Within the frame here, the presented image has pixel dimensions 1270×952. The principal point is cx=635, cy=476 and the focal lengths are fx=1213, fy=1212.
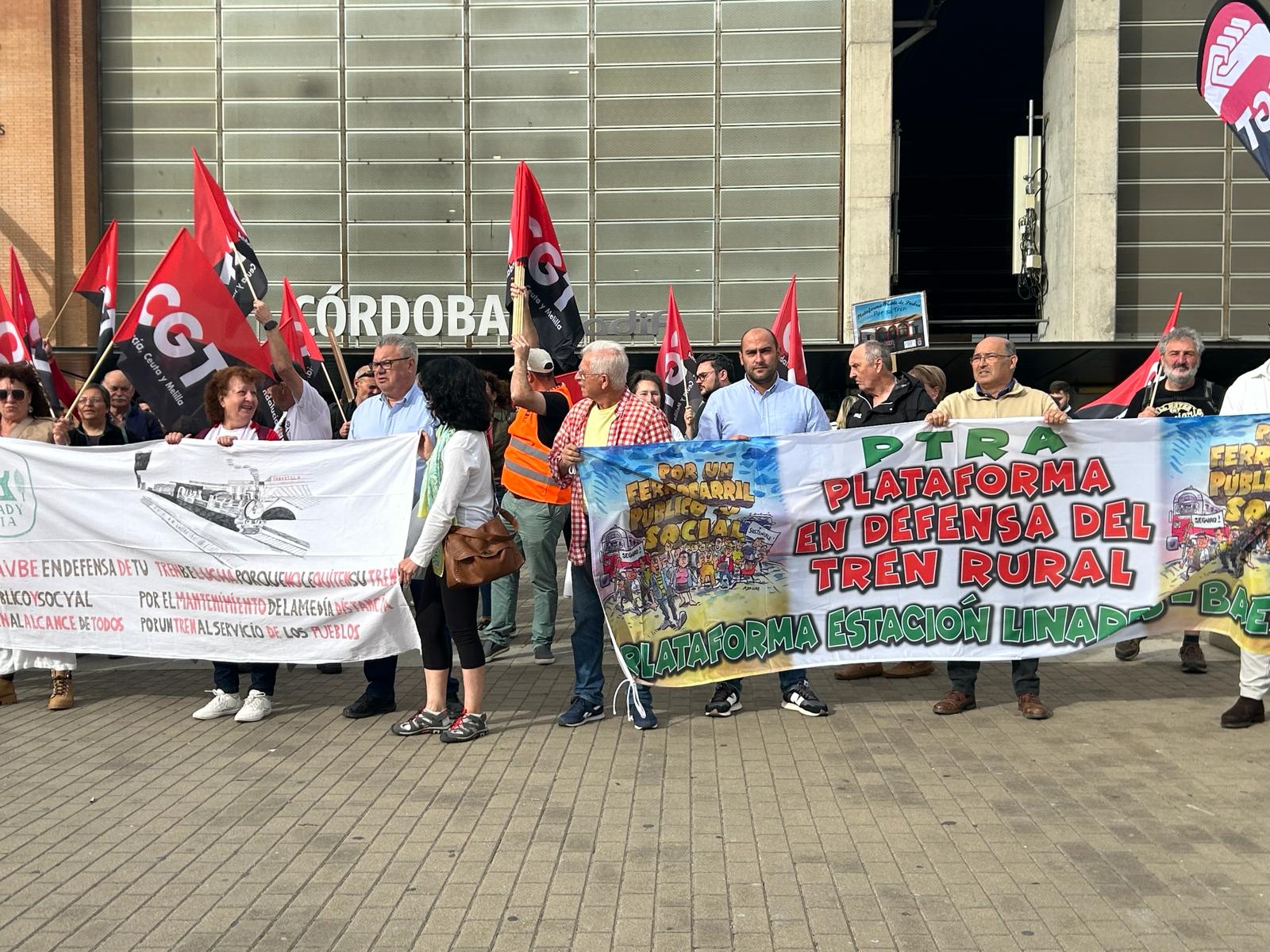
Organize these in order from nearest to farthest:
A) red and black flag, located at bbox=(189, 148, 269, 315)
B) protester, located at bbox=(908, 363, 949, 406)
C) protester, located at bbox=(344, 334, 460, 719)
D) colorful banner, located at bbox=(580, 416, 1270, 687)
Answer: colorful banner, located at bbox=(580, 416, 1270, 687) → protester, located at bbox=(344, 334, 460, 719) → protester, located at bbox=(908, 363, 949, 406) → red and black flag, located at bbox=(189, 148, 269, 315)

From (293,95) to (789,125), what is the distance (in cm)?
1012

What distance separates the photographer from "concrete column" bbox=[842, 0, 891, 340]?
942 inches

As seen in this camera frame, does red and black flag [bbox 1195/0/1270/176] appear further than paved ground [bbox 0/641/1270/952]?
Yes

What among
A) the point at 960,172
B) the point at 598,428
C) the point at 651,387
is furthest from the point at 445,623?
the point at 960,172

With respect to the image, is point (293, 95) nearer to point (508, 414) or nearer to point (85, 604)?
point (508, 414)

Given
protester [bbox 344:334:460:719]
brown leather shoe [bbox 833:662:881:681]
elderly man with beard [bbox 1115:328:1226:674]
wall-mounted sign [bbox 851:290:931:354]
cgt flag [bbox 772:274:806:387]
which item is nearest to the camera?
protester [bbox 344:334:460:719]

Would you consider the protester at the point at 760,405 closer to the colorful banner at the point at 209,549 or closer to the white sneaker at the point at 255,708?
the colorful banner at the point at 209,549

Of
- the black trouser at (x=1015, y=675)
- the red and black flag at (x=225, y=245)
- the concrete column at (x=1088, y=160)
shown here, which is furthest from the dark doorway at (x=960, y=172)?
the black trouser at (x=1015, y=675)

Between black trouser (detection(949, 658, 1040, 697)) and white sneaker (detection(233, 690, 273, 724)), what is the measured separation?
12.1ft

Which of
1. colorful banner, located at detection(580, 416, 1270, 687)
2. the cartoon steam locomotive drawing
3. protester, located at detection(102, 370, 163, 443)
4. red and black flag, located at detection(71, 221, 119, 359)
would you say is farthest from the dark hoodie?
red and black flag, located at detection(71, 221, 119, 359)

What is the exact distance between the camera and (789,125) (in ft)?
80.5

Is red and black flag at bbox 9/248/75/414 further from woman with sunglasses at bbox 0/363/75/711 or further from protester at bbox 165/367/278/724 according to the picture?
protester at bbox 165/367/278/724

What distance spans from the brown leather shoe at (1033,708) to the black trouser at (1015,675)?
34mm

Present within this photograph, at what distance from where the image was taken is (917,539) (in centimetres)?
643
